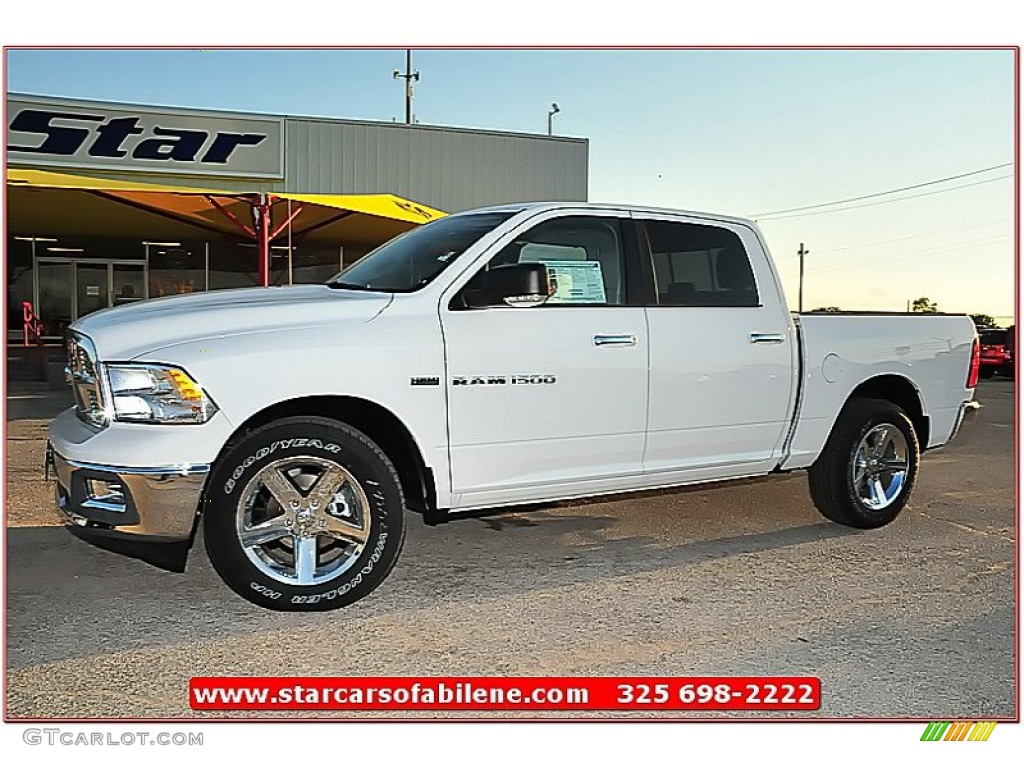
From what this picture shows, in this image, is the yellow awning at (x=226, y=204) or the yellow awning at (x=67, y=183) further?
the yellow awning at (x=226, y=204)

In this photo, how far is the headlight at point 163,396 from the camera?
13.7 feet

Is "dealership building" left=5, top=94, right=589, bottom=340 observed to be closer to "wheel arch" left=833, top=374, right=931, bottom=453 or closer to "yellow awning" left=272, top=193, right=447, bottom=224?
"yellow awning" left=272, top=193, right=447, bottom=224

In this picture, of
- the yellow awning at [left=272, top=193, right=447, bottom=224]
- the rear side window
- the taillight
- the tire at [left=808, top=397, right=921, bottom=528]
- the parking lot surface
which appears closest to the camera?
the parking lot surface

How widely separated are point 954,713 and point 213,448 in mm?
3034

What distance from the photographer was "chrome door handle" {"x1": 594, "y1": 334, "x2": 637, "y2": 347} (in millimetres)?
5062

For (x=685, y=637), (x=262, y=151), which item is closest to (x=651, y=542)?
(x=685, y=637)

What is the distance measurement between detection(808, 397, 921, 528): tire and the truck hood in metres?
3.08

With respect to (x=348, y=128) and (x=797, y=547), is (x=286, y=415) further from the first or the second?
(x=348, y=128)

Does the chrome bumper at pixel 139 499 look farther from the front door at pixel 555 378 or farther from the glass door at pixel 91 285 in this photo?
the glass door at pixel 91 285

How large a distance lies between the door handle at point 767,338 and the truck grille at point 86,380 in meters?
3.40
